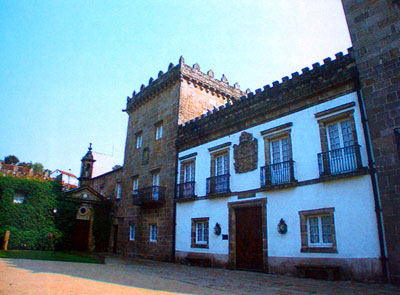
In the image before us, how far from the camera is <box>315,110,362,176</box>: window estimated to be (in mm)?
9547

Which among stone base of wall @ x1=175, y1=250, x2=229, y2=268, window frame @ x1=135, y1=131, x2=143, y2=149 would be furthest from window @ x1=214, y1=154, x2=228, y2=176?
window frame @ x1=135, y1=131, x2=143, y2=149

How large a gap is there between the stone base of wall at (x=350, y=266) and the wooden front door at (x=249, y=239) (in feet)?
4.78

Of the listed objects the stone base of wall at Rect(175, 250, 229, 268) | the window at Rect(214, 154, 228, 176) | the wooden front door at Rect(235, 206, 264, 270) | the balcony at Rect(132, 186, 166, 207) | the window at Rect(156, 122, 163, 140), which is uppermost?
the window at Rect(156, 122, 163, 140)

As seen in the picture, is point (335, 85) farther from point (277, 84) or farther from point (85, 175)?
point (85, 175)

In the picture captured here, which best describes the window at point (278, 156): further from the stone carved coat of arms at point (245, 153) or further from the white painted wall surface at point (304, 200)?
the stone carved coat of arms at point (245, 153)

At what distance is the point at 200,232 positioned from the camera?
48.7ft

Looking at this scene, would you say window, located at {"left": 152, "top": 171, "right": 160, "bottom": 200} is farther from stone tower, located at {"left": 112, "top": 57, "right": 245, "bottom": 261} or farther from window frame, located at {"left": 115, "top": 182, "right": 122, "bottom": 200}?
Result: window frame, located at {"left": 115, "top": 182, "right": 122, "bottom": 200}

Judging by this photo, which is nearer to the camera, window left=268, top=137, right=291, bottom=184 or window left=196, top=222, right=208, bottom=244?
window left=268, top=137, right=291, bottom=184

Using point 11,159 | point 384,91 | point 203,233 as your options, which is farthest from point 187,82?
point 11,159

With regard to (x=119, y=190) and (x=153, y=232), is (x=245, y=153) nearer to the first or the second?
(x=153, y=232)

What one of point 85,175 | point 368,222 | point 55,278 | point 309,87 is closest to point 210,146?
point 309,87

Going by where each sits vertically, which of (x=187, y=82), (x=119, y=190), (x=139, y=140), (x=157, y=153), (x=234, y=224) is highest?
(x=187, y=82)

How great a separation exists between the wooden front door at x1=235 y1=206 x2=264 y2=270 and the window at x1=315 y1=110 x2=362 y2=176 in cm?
343

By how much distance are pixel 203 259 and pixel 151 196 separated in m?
5.28
